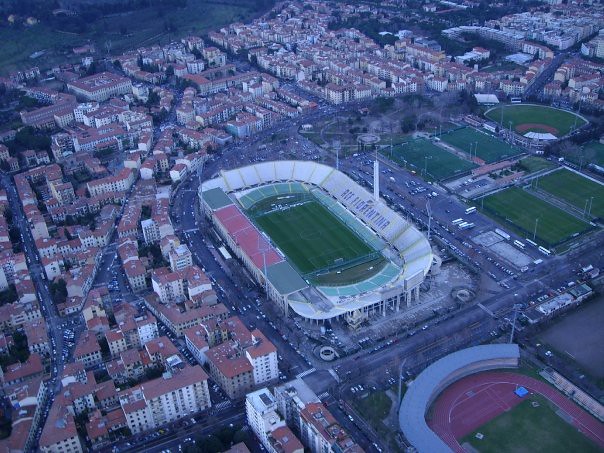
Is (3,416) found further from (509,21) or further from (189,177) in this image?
(509,21)

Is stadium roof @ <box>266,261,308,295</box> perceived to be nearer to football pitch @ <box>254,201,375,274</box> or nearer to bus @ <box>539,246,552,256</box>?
football pitch @ <box>254,201,375,274</box>

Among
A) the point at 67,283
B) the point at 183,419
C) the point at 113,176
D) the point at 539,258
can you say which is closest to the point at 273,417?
the point at 183,419

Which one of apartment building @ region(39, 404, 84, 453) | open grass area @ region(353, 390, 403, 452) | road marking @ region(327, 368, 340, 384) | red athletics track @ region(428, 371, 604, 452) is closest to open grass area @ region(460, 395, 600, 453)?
red athletics track @ region(428, 371, 604, 452)

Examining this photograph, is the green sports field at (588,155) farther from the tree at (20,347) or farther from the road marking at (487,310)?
the tree at (20,347)

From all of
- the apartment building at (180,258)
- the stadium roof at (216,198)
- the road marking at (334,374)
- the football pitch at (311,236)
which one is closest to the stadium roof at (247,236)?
the stadium roof at (216,198)

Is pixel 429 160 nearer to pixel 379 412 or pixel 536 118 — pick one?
pixel 536 118

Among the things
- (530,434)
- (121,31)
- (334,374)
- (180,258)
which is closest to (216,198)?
(180,258)
